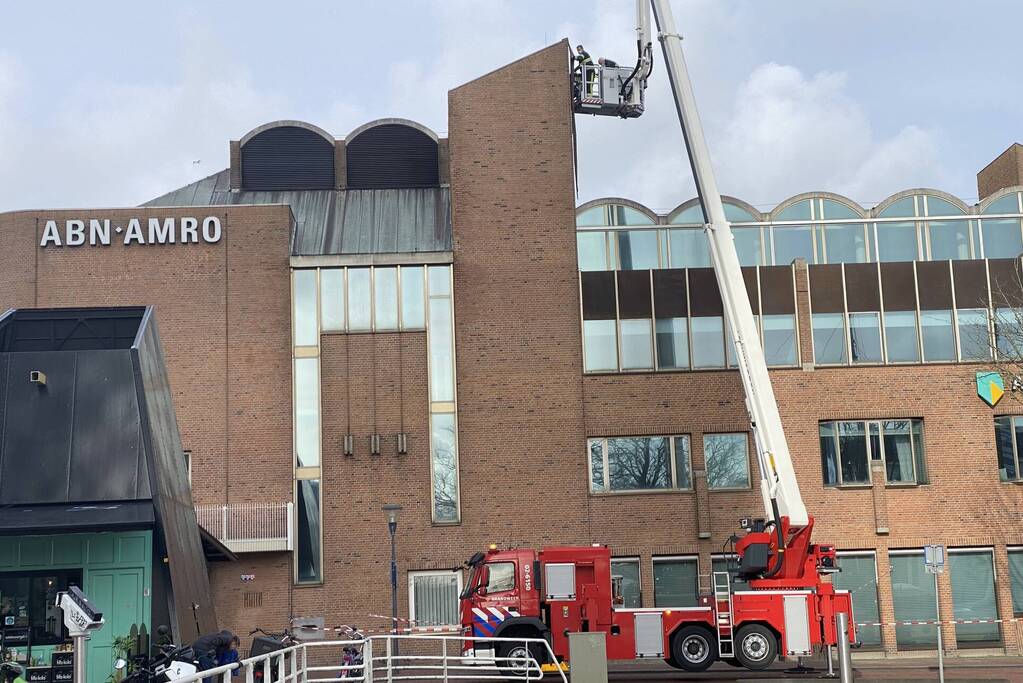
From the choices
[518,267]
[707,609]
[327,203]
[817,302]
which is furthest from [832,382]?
[327,203]

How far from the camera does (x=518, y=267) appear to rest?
3775cm

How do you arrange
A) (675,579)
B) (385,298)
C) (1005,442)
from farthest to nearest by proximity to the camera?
(385,298) → (1005,442) → (675,579)

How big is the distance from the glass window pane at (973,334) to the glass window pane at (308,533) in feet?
64.0

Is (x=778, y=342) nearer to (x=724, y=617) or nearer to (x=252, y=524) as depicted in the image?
(x=724, y=617)

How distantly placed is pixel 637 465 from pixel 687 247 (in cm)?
678

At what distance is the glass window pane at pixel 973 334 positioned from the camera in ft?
123

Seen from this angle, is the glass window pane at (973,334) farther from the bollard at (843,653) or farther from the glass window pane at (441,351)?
the bollard at (843,653)

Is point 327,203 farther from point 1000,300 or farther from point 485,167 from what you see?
point 1000,300

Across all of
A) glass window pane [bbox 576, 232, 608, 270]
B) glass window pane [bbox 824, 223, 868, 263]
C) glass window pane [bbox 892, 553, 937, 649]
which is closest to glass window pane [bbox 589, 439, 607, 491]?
glass window pane [bbox 576, 232, 608, 270]

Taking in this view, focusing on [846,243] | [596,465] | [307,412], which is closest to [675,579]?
[596,465]

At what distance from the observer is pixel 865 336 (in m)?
37.7

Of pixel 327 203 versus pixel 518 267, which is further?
pixel 327 203

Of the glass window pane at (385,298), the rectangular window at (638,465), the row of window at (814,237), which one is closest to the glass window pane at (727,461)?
the rectangular window at (638,465)

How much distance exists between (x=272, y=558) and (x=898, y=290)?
20.0m
